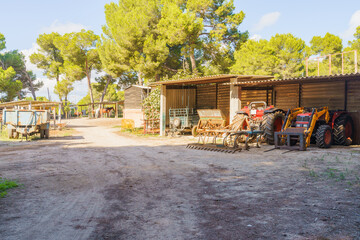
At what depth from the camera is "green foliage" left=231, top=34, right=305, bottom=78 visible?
27.6 m

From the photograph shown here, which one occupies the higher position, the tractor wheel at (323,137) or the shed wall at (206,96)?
the shed wall at (206,96)

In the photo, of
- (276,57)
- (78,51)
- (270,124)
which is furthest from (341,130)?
(78,51)

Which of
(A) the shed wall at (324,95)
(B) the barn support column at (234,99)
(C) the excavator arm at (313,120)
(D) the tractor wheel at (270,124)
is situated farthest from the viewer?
(B) the barn support column at (234,99)

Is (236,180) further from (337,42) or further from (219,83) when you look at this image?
(337,42)

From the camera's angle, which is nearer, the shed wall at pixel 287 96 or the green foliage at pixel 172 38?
the shed wall at pixel 287 96

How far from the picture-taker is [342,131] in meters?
10.0

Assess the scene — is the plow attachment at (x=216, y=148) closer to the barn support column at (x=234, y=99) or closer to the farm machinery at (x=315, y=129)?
the farm machinery at (x=315, y=129)

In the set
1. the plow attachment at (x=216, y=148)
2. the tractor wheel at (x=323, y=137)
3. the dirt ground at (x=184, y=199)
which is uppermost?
the tractor wheel at (x=323, y=137)

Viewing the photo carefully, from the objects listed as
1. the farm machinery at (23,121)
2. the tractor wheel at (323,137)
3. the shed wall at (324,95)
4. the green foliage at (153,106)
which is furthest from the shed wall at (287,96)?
the farm machinery at (23,121)

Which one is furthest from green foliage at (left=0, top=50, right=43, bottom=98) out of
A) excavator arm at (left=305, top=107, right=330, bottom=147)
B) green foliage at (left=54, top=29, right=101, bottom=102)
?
excavator arm at (left=305, top=107, right=330, bottom=147)

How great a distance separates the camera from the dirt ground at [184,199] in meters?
3.28

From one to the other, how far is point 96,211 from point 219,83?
45.1 ft

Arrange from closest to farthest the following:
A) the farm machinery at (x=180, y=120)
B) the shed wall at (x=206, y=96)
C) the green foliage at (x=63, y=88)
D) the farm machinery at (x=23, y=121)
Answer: the farm machinery at (x=23, y=121)
the farm machinery at (x=180, y=120)
the shed wall at (x=206, y=96)
the green foliage at (x=63, y=88)

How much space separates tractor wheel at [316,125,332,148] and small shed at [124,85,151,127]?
48.6ft
